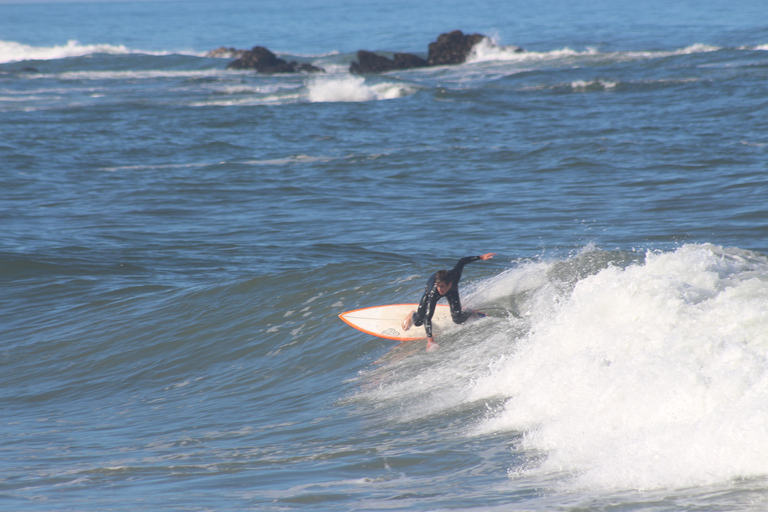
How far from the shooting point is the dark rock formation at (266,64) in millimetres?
50656

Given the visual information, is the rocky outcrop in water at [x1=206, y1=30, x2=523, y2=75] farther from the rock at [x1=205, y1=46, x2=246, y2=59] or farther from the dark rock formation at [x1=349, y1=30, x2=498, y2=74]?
the rock at [x1=205, y1=46, x2=246, y2=59]

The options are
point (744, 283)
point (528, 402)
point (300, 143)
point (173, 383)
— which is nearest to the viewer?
point (528, 402)

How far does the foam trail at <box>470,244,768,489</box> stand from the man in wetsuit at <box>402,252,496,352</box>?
3.79ft

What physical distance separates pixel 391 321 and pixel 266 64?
44.2 metres

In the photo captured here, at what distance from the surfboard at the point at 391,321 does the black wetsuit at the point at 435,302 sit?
21 cm

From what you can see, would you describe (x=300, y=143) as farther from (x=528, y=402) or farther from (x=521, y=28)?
(x=521, y=28)

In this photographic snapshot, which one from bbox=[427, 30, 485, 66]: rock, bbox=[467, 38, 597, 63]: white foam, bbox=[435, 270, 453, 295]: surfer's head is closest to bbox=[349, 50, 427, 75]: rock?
bbox=[427, 30, 485, 66]: rock

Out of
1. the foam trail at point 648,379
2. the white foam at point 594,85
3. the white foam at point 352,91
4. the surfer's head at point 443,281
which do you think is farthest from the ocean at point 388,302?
the white foam at point 352,91

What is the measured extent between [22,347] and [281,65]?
136 feet

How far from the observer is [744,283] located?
28.4ft

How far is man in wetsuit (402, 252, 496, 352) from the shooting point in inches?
397

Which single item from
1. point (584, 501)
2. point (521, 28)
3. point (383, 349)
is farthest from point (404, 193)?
point (521, 28)

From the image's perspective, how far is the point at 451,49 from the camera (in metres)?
52.8

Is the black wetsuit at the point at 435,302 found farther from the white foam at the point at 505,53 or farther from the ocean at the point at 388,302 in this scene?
the white foam at the point at 505,53
